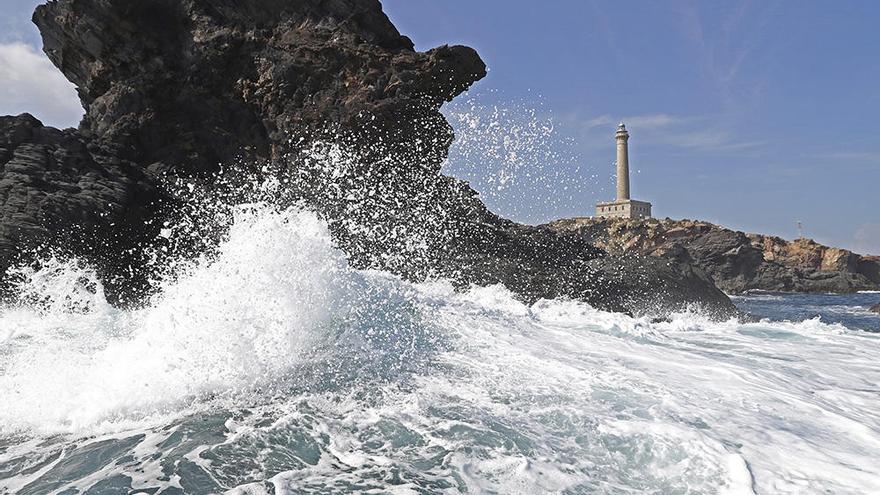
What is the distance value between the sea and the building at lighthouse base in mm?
64072

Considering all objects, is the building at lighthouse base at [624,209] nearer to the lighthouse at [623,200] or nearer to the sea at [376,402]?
the lighthouse at [623,200]

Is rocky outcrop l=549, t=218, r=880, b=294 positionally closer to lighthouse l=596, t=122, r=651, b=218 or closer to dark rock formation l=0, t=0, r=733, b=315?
lighthouse l=596, t=122, r=651, b=218

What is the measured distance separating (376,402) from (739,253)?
53668 millimetres

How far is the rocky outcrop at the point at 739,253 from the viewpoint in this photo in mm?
49469

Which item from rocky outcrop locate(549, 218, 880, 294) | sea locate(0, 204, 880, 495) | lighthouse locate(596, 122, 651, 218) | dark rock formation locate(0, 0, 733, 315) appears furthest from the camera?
lighthouse locate(596, 122, 651, 218)

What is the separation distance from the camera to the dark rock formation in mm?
14289

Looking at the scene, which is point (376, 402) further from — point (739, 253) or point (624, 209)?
point (624, 209)

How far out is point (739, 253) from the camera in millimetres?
50562

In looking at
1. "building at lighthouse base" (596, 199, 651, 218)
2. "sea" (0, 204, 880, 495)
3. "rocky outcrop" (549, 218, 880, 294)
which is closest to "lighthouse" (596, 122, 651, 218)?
"building at lighthouse base" (596, 199, 651, 218)

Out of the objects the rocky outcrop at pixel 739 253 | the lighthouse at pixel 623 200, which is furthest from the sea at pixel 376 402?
the lighthouse at pixel 623 200

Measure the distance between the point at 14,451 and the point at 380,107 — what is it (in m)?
12.8

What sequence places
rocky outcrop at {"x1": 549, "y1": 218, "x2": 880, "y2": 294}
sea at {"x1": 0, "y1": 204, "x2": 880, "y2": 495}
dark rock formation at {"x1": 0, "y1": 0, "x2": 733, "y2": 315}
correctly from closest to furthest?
1. sea at {"x1": 0, "y1": 204, "x2": 880, "y2": 495}
2. dark rock formation at {"x1": 0, "y1": 0, "x2": 733, "y2": 315}
3. rocky outcrop at {"x1": 549, "y1": 218, "x2": 880, "y2": 294}

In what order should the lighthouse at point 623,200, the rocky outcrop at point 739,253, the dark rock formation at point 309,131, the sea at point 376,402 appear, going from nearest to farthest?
the sea at point 376,402 < the dark rock formation at point 309,131 < the rocky outcrop at point 739,253 < the lighthouse at point 623,200

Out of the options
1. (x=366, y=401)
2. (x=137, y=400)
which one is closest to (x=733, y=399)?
(x=366, y=401)
